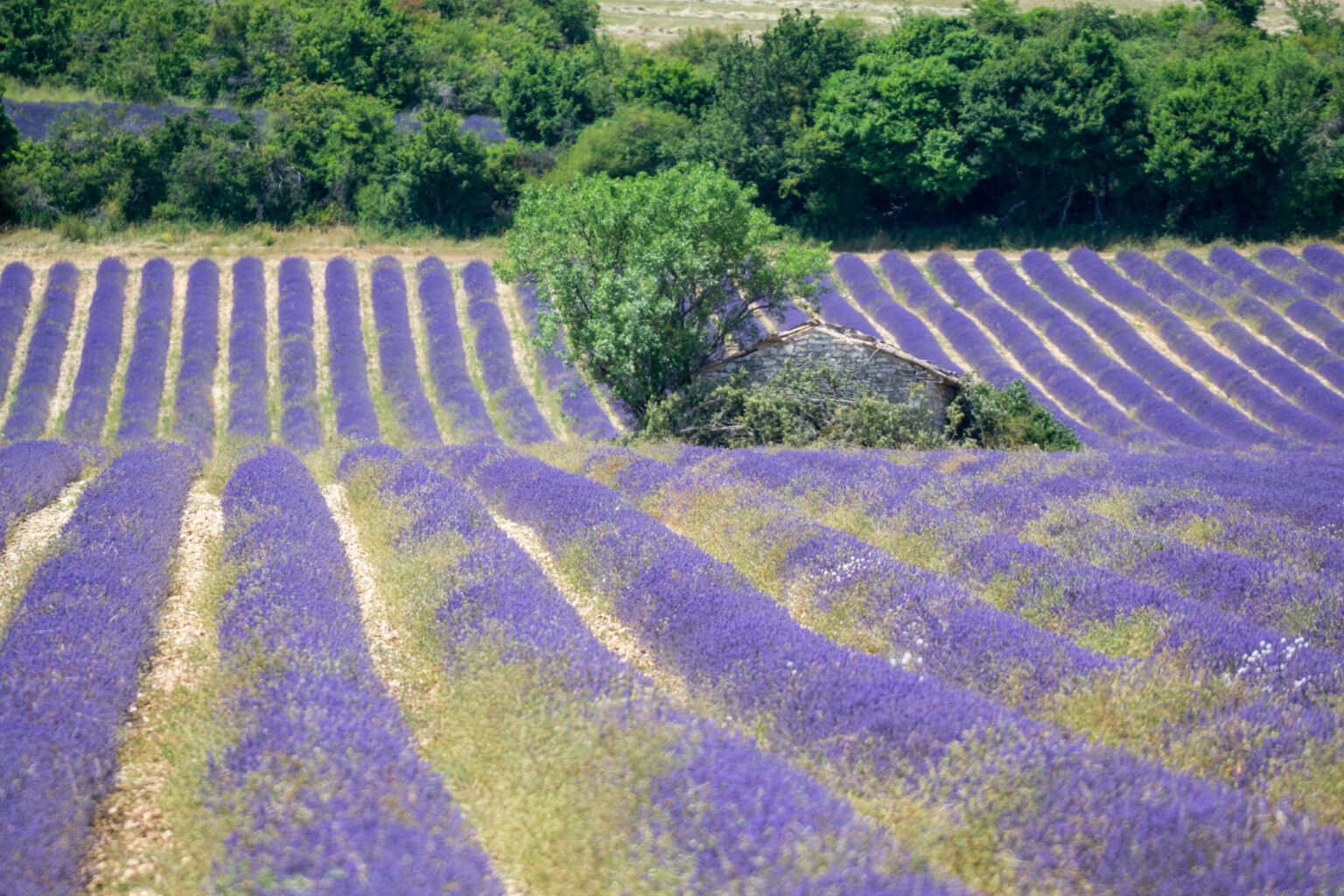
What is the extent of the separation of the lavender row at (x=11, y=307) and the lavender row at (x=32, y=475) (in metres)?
12.1

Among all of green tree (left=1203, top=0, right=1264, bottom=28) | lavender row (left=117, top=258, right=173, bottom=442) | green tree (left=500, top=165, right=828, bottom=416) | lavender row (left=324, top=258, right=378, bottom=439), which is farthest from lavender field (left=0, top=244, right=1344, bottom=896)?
green tree (left=1203, top=0, right=1264, bottom=28)

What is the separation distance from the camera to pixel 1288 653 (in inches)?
227

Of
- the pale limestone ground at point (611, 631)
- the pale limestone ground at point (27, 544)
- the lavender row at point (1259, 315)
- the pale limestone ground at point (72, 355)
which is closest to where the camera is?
the pale limestone ground at point (611, 631)

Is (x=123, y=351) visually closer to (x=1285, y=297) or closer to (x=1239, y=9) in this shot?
(x=1285, y=297)

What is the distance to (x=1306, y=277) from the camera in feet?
93.3

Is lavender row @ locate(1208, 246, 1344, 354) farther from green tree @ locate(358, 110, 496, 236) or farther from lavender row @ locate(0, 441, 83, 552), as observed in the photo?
lavender row @ locate(0, 441, 83, 552)

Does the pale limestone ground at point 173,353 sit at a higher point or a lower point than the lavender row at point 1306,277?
lower

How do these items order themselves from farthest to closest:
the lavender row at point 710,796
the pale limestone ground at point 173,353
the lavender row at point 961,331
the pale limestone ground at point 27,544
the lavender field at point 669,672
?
the lavender row at point 961,331 < the pale limestone ground at point 173,353 < the pale limestone ground at point 27,544 < the lavender field at point 669,672 < the lavender row at point 710,796

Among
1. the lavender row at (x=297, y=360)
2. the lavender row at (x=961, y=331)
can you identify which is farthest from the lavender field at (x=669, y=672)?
the lavender row at (x=961, y=331)

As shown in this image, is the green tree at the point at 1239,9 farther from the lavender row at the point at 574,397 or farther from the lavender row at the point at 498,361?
the lavender row at the point at 574,397

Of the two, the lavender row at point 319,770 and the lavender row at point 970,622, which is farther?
the lavender row at point 970,622

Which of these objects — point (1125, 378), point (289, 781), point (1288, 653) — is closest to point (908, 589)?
point (1288, 653)

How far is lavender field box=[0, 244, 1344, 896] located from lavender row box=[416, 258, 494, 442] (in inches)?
283

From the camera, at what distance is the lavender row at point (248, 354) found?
2131 centimetres
